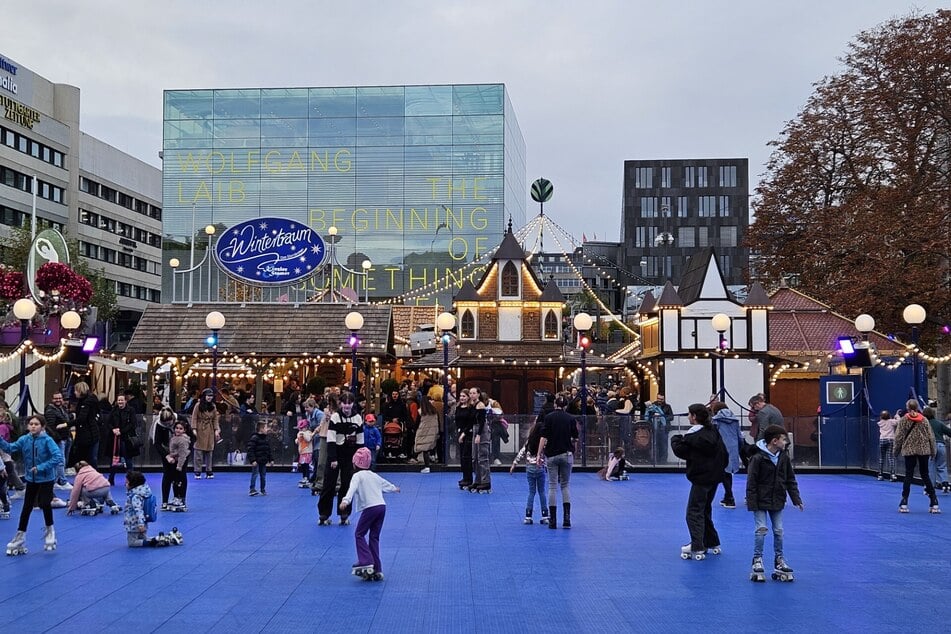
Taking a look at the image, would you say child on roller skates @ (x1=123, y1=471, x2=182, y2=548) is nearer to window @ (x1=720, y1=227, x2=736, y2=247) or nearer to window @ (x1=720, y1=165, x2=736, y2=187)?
window @ (x1=720, y1=227, x2=736, y2=247)

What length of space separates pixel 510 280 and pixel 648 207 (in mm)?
80375

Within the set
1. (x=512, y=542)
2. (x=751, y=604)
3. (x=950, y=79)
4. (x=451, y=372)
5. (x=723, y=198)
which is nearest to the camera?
(x=751, y=604)

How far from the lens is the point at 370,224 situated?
6456cm

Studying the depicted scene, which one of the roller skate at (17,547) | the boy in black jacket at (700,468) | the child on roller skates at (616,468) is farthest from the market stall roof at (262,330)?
the boy in black jacket at (700,468)

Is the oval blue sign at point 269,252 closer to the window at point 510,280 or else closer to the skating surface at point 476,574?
the window at point 510,280

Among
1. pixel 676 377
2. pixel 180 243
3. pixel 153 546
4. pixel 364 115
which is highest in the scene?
pixel 364 115

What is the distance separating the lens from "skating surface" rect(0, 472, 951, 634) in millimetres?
8617

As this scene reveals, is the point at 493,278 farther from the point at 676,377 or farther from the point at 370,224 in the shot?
the point at 370,224

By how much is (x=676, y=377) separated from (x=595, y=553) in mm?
23939

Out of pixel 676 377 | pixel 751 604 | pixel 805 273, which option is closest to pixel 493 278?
pixel 676 377

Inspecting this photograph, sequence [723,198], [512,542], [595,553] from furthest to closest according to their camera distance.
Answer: [723,198] → [512,542] → [595,553]

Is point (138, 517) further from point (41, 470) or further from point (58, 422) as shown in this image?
point (58, 422)

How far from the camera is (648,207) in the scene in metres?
118

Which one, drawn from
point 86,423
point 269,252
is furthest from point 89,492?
point 269,252
